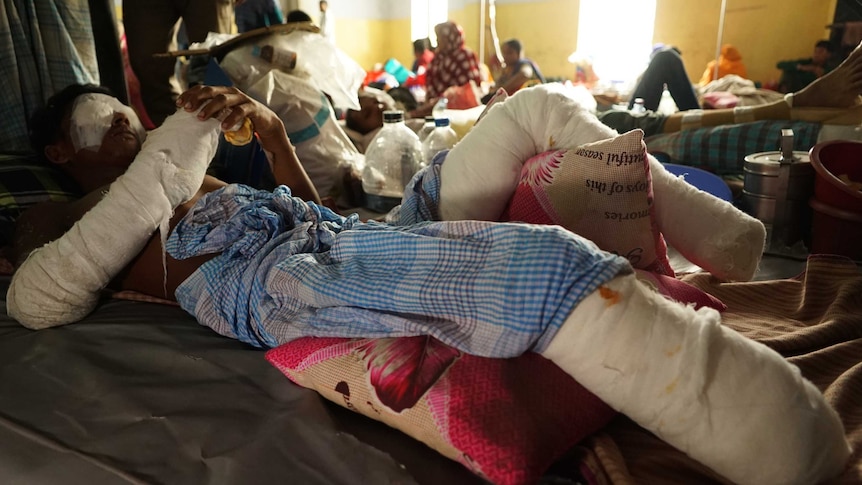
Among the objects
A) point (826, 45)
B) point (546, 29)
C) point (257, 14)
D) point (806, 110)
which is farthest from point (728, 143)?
point (546, 29)

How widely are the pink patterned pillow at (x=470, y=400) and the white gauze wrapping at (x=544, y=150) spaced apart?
324 mm

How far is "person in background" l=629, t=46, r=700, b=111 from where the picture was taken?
2564mm

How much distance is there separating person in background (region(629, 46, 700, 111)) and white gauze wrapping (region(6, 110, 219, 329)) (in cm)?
222

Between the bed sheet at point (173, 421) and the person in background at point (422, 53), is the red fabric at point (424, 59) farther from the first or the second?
the bed sheet at point (173, 421)

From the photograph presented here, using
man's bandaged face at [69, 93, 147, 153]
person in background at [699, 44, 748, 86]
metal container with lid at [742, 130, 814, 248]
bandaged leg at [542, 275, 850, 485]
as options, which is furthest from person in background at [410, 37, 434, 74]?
bandaged leg at [542, 275, 850, 485]

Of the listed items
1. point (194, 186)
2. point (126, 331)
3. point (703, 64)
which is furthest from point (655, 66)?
point (703, 64)

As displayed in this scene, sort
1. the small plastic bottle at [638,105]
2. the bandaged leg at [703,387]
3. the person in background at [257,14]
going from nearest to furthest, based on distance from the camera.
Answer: the bandaged leg at [703,387] < the small plastic bottle at [638,105] < the person in background at [257,14]

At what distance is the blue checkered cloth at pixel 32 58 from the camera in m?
1.49

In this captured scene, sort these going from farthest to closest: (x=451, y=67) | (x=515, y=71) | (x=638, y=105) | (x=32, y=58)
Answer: (x=515, y=71) < (x=451, y=67) < (x=638, y=105) < (x=32, y=58)

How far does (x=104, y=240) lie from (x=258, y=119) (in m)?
0.37

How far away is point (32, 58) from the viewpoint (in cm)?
155

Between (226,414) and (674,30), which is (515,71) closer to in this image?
(674,30)

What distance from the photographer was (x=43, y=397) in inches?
30.1

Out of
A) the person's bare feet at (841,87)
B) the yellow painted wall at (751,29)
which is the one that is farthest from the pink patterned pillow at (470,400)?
the yellow painted wall at (751,29)
